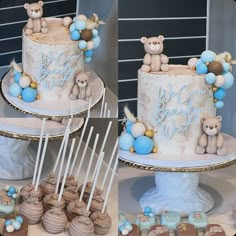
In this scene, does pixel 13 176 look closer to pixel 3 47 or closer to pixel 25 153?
pixel 25 153

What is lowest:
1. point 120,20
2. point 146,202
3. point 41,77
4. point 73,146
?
point 146,202

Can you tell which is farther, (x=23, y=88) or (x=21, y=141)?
(x=21, y=141)

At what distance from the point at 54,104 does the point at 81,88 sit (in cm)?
6

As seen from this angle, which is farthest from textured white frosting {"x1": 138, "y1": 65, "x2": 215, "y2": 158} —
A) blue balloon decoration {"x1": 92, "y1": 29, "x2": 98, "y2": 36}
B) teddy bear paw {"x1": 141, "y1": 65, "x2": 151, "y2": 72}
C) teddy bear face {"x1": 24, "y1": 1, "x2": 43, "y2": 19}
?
teddy bear face {"x1": 24, "y1": 1, "x2": 43, "y2": 19}

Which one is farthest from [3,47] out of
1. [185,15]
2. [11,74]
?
[185,15]

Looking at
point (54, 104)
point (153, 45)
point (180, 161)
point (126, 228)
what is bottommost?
point (126, 228)

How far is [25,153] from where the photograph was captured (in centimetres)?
131

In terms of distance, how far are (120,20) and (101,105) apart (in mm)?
171

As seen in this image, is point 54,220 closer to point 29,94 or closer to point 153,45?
point 29,94

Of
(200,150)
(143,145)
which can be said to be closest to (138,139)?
(143,145)

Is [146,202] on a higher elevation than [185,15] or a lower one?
lower

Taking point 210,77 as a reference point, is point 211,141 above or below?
below

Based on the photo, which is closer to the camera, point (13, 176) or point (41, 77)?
point (41, 77)

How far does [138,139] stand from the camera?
3.91 feet
